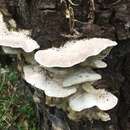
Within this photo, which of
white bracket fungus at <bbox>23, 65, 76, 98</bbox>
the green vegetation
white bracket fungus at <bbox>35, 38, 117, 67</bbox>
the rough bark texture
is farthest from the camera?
the green vegetation

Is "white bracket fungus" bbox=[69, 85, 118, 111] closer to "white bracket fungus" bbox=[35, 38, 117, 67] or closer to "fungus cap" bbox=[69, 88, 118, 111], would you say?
"fungus cap" bbox=[69, 88, 118, 111]

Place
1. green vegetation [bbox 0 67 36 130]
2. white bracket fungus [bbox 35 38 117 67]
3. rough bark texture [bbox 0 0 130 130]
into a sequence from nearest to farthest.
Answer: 1. white bracket fungus [bbox 35 38 117 67]
2. rough bark texture [bbox 0 0 130 130]
3. green vegetation [bbox 0 67 36 130]

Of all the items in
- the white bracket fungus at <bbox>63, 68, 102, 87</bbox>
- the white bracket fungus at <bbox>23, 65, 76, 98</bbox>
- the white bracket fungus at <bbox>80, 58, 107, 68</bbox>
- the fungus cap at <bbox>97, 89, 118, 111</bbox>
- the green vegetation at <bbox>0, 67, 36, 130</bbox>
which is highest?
the white bracket fungus at <bbox>80, 58, 107, 68</bbox>

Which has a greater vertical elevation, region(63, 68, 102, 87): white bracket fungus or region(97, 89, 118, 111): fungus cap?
region(63, 68, 102, 87): white bracket fungus

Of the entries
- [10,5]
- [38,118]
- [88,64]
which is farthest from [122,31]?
[38,118]

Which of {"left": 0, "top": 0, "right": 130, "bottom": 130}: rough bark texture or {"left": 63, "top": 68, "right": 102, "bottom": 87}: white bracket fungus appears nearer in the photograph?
{"left": 63, "top": 68, "right": 102, "bottom": 87}: white bracket fungus

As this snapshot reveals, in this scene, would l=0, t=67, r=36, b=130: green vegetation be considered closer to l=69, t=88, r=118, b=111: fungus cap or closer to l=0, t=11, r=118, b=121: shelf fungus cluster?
l=0, t=11, r=118, b=121: shelf fungus cluster

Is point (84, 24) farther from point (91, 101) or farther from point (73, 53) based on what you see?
point (91, 101)

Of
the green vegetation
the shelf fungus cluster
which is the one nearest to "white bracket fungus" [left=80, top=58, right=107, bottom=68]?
the shelf fungus cluster
